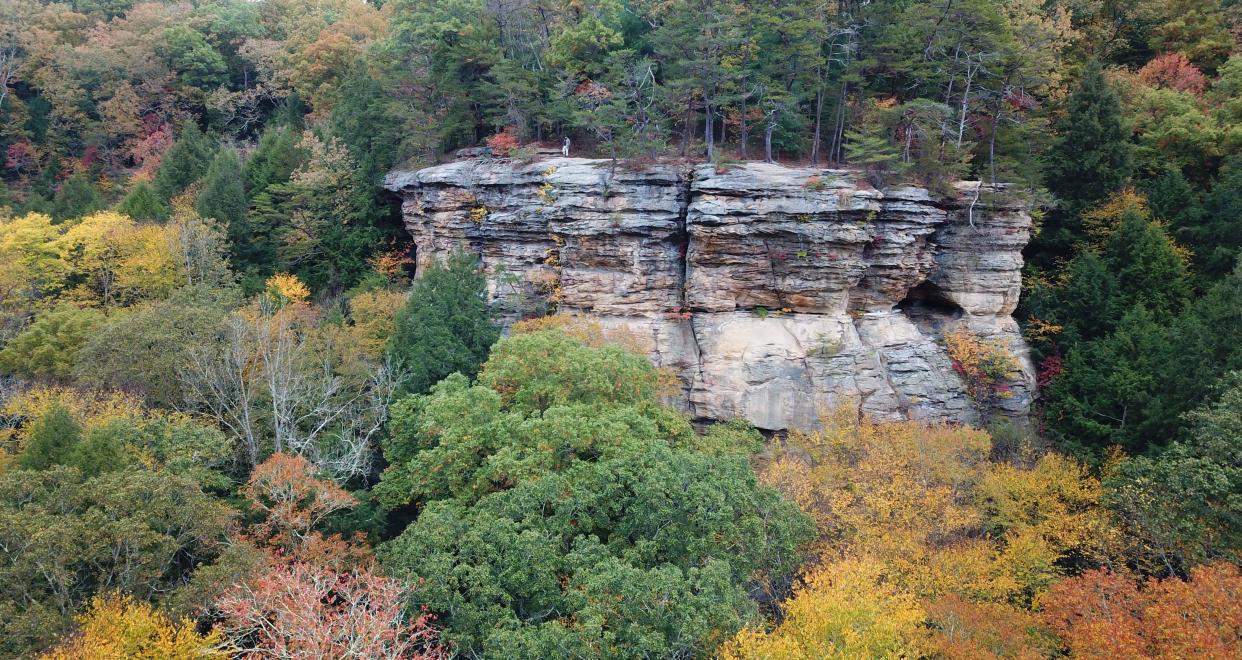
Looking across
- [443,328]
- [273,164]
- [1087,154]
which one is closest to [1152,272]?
[1087,154]

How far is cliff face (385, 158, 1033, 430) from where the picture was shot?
2525cm

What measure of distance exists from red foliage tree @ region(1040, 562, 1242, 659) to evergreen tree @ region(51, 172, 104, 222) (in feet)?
142

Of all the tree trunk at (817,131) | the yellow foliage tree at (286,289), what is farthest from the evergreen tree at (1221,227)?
the yellow foliage tree at (286,289)

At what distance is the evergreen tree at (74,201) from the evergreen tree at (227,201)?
667 centimetres

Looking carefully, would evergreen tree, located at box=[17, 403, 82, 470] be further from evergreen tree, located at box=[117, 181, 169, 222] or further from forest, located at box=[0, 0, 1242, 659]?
evergreen tree, located at box=[117, 181, 169, 222]

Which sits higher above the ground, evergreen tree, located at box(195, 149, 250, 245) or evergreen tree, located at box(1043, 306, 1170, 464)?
evergreen tree, located at box(195, 149, 250, 245)

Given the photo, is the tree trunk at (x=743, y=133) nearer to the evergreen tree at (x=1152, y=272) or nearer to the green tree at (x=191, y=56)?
the evergreen tree at (x=1152, y=272)

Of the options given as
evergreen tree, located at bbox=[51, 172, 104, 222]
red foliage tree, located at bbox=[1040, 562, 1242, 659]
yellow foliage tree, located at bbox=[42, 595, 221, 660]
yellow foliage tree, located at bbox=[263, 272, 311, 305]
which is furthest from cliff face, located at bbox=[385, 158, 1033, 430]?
evergreen tree, located at bbox=[51, 172, 104, 222]

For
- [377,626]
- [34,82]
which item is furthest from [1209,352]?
[34,82]

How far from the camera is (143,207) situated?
32.7 meters

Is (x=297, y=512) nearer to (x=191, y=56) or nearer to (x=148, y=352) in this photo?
(x=148, y=352)

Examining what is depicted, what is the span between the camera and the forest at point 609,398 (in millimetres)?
13320

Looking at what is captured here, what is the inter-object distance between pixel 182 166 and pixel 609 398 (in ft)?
104

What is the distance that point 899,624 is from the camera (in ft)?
42.3
